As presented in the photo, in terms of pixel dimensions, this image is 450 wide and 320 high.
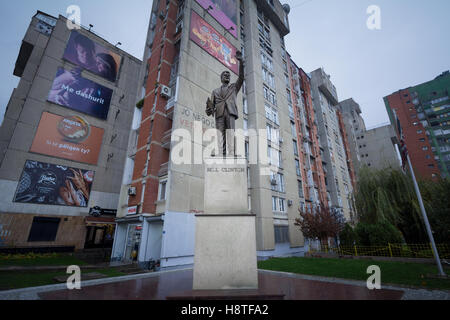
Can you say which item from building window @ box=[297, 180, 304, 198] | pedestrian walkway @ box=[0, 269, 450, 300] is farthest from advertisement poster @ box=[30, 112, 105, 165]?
building window @ box=[297, 180, 304, 198]

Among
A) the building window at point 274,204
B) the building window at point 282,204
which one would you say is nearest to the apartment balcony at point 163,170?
the building window at point 274,204

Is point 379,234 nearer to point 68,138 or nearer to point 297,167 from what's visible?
point 297,167

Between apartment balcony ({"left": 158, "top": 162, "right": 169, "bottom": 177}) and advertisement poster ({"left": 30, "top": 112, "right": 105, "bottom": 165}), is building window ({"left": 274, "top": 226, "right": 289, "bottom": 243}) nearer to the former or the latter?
apartment balcony ({"left": 158, "top": 162, "right": 169, "bottom": 177})

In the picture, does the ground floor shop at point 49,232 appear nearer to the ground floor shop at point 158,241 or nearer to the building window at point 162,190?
the ground floor shop at point 158,241

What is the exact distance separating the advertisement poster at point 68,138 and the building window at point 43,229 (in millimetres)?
6869

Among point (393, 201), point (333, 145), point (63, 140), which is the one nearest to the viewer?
point (393, 201)

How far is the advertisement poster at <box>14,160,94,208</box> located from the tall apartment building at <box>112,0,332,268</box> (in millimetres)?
7766

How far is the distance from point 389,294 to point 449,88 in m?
89.6

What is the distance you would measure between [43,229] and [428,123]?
92229 mm

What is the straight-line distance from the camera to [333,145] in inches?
1678

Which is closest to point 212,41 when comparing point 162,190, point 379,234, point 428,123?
point 162,190

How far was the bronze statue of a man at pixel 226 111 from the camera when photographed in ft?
22.1

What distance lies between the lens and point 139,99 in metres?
24.2

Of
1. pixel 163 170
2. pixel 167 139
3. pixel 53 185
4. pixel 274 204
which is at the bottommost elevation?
pixel 274 204
